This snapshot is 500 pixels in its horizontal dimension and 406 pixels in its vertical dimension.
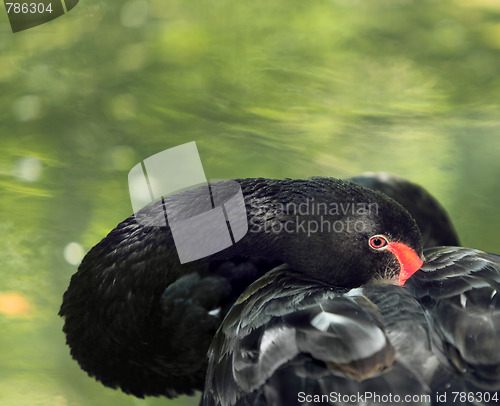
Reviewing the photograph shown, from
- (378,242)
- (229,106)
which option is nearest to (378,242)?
(378,242)

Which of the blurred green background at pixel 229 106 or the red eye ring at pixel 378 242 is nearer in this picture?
the red eye ring at pixel 378 242

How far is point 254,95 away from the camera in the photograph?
6.37 feet

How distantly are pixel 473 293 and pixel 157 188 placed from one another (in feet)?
3.33

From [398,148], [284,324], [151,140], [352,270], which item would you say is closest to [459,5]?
[398,148]

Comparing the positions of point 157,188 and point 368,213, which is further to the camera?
point 157,188

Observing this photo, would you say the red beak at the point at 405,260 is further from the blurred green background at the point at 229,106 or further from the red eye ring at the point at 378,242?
the blurred green background at the point at 229,106

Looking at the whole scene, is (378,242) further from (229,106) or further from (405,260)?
(229,106)

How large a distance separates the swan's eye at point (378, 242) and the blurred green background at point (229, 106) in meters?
0.81

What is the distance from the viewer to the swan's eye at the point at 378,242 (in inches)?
40.6

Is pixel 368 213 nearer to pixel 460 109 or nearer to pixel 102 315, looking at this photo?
pixel 102 315

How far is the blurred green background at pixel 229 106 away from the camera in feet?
5.59

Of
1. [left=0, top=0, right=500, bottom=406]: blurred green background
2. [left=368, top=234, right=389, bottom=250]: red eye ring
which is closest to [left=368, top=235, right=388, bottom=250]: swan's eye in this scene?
[left=368, top=234, right=389, bottom=250]: red eye ring

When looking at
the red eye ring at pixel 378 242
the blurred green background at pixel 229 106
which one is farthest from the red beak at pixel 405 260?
the blurred green background at pixel 229 106

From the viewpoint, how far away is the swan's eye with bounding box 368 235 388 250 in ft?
3.38
